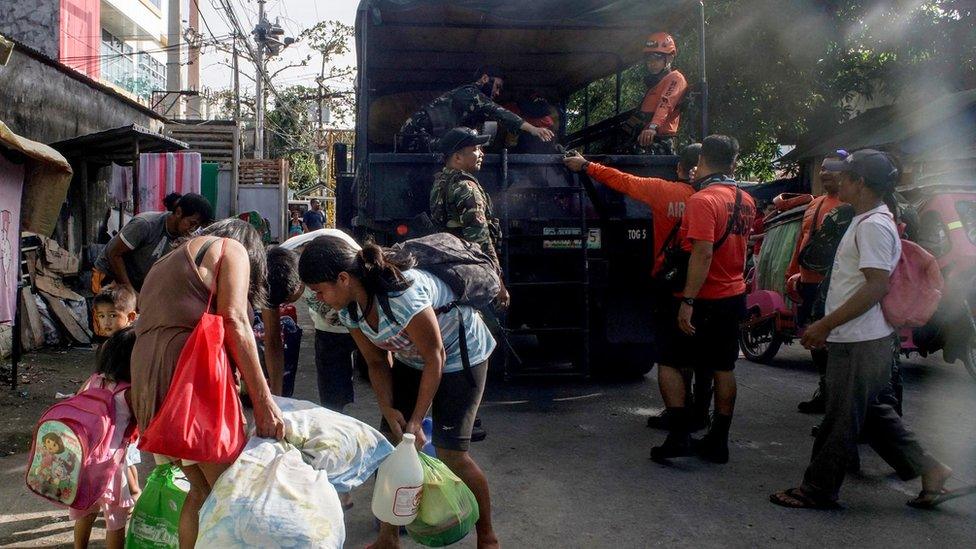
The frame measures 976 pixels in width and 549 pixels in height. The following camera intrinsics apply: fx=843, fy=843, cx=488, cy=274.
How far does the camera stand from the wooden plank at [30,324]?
8.77 meters

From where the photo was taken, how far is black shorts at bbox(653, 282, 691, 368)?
5.05m

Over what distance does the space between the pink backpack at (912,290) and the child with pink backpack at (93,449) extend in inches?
135

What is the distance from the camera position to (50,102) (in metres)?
11.0

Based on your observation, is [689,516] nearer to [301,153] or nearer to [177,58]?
[177,58]

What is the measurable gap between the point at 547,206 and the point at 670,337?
2055 mm

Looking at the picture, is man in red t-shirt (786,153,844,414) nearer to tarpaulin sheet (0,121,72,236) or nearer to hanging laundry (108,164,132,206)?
tarpaulin sheet (0,121,72,236)

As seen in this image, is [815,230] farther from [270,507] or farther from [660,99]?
[270,507]

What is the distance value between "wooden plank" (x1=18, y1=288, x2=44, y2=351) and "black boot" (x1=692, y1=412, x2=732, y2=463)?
7079 millimetres

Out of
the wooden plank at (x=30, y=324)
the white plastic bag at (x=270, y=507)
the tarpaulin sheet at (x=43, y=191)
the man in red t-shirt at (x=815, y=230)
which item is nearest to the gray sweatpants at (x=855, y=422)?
the man in red t-shirt at (x=815, y=230)

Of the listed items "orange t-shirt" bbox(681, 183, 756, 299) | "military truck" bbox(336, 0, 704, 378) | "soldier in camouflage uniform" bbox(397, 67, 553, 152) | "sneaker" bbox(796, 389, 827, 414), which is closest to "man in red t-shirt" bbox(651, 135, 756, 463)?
"orange t-shirt" bbox(681, 183, 756, 299)

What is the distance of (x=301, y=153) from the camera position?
41.5 m

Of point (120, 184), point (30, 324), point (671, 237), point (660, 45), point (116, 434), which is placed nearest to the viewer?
point (116, 434)

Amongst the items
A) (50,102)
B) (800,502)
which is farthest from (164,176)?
(800,502)

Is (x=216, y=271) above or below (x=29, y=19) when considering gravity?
below
